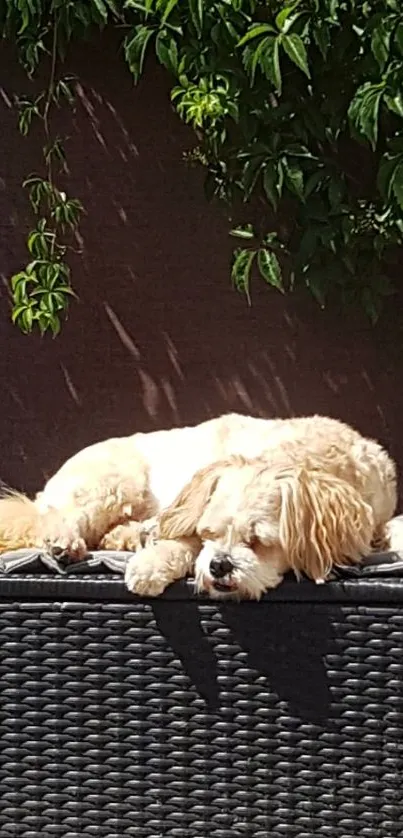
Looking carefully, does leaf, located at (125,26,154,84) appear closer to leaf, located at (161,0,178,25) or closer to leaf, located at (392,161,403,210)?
leaf, located at (161,0,178,25)

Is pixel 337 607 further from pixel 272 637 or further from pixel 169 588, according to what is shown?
pixel 169 588

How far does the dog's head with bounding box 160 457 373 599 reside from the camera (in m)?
2.40

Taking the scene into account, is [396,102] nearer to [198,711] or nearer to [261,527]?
[261,527]

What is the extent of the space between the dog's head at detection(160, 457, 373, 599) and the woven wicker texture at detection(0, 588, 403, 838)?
75 mm

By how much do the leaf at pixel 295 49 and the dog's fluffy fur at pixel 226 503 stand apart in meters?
→ 1.03

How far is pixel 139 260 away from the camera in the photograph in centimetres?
460

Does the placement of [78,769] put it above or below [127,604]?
below

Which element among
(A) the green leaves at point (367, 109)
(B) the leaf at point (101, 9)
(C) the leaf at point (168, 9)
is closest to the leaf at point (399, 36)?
(A) the green leaves at point (367, 109)

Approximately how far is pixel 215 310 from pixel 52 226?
71cm

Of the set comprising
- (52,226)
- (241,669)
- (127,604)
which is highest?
(52,226)

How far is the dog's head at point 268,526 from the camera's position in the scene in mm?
2404

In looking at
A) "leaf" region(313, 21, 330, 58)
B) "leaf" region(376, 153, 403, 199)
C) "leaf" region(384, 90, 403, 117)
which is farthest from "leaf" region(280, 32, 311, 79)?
"leaf" region(376, 153, 403, 199)

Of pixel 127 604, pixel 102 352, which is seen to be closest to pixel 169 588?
pixel 127 604

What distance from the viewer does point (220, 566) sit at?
2412 mm
